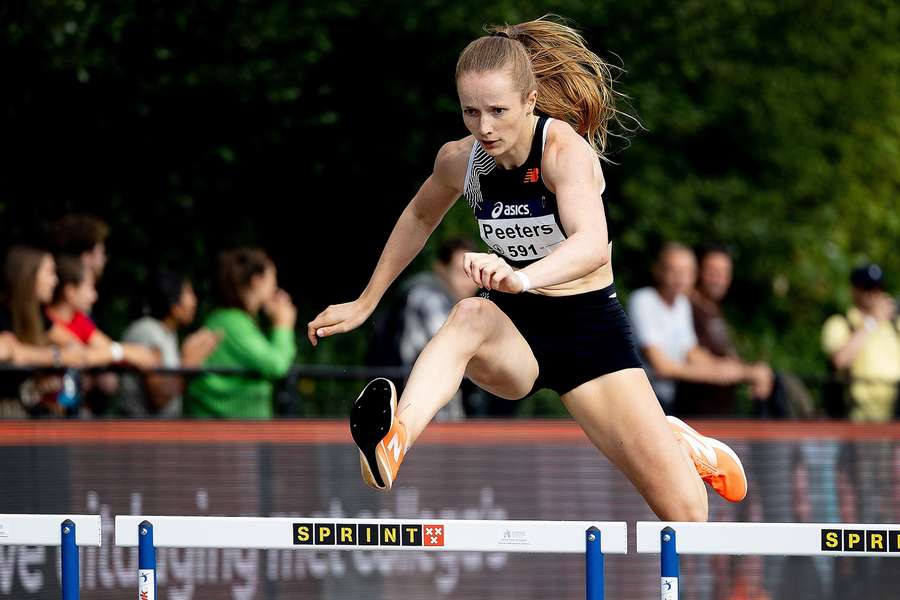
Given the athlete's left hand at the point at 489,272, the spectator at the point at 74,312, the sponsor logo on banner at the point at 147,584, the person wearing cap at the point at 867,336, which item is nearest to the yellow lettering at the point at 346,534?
the sponsor logo on banner at the point at 147,584

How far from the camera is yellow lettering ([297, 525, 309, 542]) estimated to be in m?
4.38

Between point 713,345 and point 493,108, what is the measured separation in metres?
4.54

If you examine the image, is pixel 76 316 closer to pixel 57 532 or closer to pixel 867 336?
pixel 57 532

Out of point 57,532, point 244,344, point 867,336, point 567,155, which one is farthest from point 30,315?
point 867,336

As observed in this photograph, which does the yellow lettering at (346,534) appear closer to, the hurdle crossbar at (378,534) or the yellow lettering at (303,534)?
the hurdle crossbar at (378,534)

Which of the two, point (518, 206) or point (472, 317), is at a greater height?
point (518, 206)

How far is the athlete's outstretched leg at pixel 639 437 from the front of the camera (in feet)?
15.4

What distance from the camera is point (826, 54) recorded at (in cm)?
1528

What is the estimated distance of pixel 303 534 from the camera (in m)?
4.39

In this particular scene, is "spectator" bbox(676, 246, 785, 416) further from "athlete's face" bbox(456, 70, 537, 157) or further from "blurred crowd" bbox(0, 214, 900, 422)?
"athlete's face" bbox(456, 70, 537, 157)

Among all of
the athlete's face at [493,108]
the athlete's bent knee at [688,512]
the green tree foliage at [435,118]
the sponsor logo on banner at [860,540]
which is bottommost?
the sponsor logo on banner at [860,540]

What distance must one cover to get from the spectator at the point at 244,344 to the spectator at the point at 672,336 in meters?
1.96

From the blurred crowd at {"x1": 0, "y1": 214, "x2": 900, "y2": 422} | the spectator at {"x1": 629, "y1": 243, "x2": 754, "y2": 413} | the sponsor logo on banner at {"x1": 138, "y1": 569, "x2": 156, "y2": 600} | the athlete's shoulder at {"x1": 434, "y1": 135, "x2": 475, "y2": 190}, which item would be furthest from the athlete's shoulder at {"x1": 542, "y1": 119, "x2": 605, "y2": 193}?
the spectator at {"x1": 629, "y1": 243, "x2": 754, "y2": 413}

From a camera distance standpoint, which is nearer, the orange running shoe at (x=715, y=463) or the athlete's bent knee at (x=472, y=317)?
the athlete's bent knee at (x=472, y=317)
